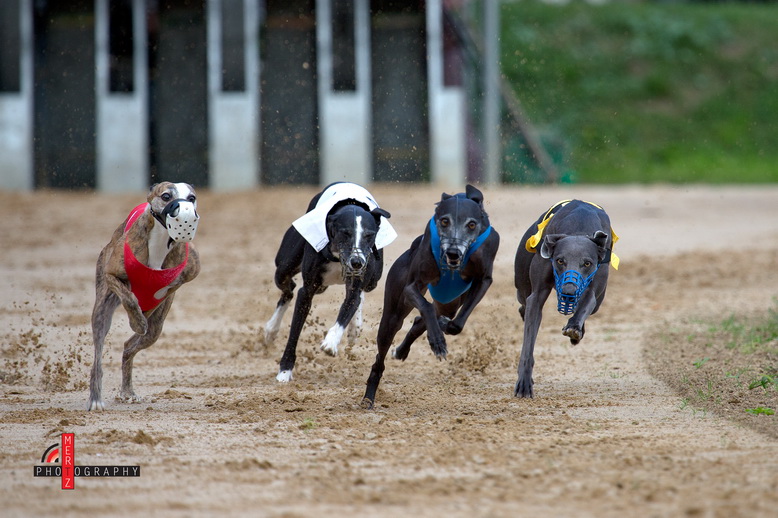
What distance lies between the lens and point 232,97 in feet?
60.9

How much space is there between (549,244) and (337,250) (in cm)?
133

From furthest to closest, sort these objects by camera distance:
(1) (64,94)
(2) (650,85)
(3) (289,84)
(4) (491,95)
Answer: (2) (650,85) < (4) (491,95) < (3) (289,84) < (1) (64,94)

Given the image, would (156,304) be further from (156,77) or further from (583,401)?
(156,77)

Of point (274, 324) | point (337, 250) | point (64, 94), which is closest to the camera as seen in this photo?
point (337, 250)

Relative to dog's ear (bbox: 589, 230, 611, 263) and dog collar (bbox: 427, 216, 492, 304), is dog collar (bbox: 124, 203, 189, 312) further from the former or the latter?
dog's ear (bbox: 589, 230, 611, 263)

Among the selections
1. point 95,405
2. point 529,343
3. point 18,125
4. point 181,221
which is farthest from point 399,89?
point 95,405

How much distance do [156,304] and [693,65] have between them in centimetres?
2526

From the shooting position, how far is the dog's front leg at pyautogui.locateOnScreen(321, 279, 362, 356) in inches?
262

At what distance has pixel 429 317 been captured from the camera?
572 cm

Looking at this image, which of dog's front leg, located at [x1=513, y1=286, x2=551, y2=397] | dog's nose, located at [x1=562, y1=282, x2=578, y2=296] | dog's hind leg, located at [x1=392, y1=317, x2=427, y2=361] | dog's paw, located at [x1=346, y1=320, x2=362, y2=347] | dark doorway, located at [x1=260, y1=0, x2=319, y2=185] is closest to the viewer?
dog's nose, located at [x1=562, y1=282, x2=578, y2=296]

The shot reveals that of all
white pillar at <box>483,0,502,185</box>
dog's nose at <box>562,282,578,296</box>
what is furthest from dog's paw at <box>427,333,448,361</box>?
white pillar at <box>483,0,502,185</box>

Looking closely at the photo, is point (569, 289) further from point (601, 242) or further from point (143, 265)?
point (143, 265)

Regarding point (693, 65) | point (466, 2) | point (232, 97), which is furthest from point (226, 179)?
point (693, 65)

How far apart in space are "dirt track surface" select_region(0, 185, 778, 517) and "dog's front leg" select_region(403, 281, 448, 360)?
1.26 feet
